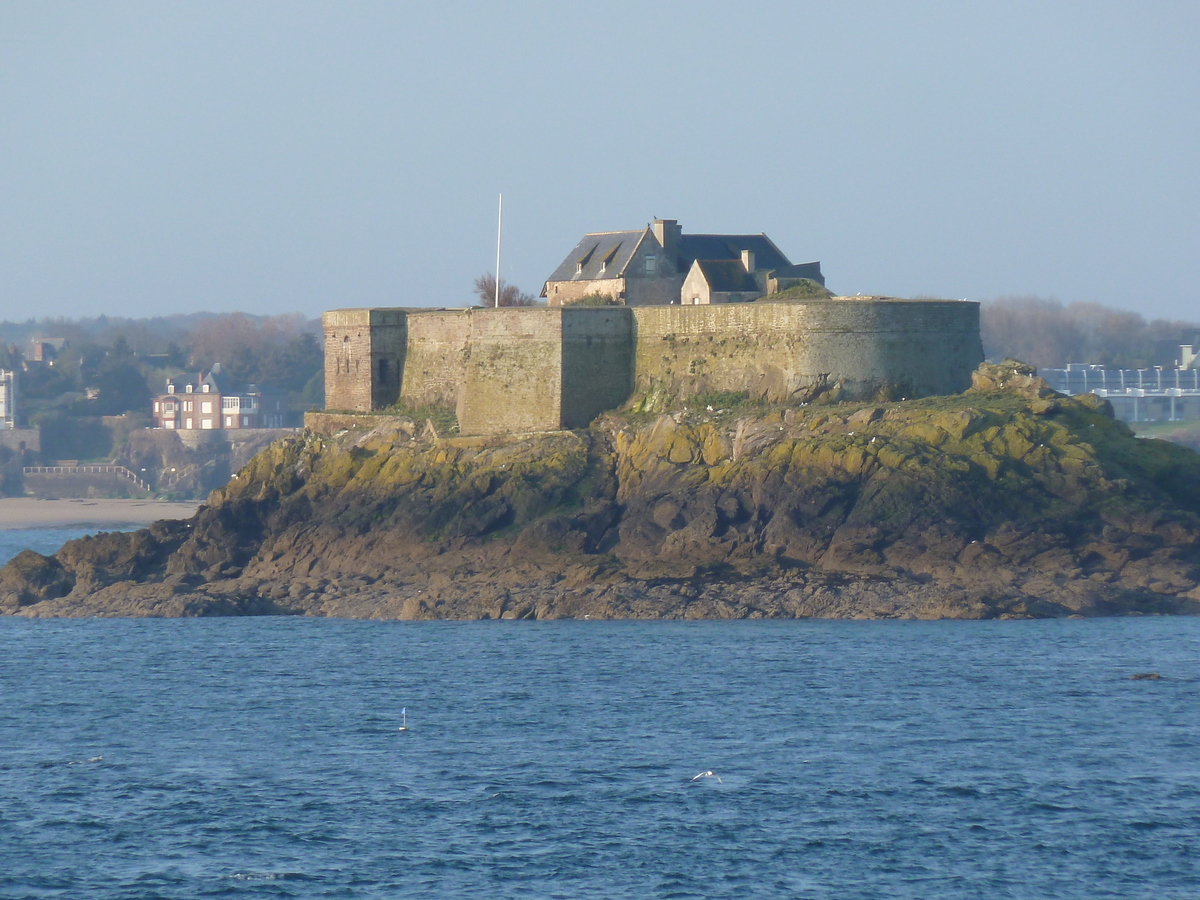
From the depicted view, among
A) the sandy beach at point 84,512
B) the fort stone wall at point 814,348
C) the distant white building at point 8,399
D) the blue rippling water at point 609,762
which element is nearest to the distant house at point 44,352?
the distant white building at point 8,399

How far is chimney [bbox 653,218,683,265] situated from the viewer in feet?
147

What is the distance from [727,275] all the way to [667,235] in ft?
5.71

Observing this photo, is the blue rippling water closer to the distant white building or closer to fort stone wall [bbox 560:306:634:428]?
fort stone wall [bbox 560:306:634:428]

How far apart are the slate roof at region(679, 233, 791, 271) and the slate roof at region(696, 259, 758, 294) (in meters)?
0.40

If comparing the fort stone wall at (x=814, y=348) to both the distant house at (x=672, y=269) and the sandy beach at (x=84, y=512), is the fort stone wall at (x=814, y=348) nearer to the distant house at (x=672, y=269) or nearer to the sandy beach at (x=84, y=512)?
the distant house at (x=672, y=269)

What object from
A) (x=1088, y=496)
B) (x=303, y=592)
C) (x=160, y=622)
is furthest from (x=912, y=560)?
(x=160, y=622)

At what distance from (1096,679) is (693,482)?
10.5m

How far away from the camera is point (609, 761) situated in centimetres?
2467

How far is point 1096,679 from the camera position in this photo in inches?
1150

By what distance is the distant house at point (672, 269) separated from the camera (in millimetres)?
44375

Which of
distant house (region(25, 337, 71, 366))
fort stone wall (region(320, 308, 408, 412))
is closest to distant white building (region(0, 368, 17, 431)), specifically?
distant house (region(25, 337, 71, 366))

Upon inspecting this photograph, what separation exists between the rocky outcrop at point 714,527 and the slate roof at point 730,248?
6.26 metres

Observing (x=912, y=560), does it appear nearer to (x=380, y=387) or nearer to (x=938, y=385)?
(x=938, y=385)

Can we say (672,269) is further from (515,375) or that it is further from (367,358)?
(367,358)
